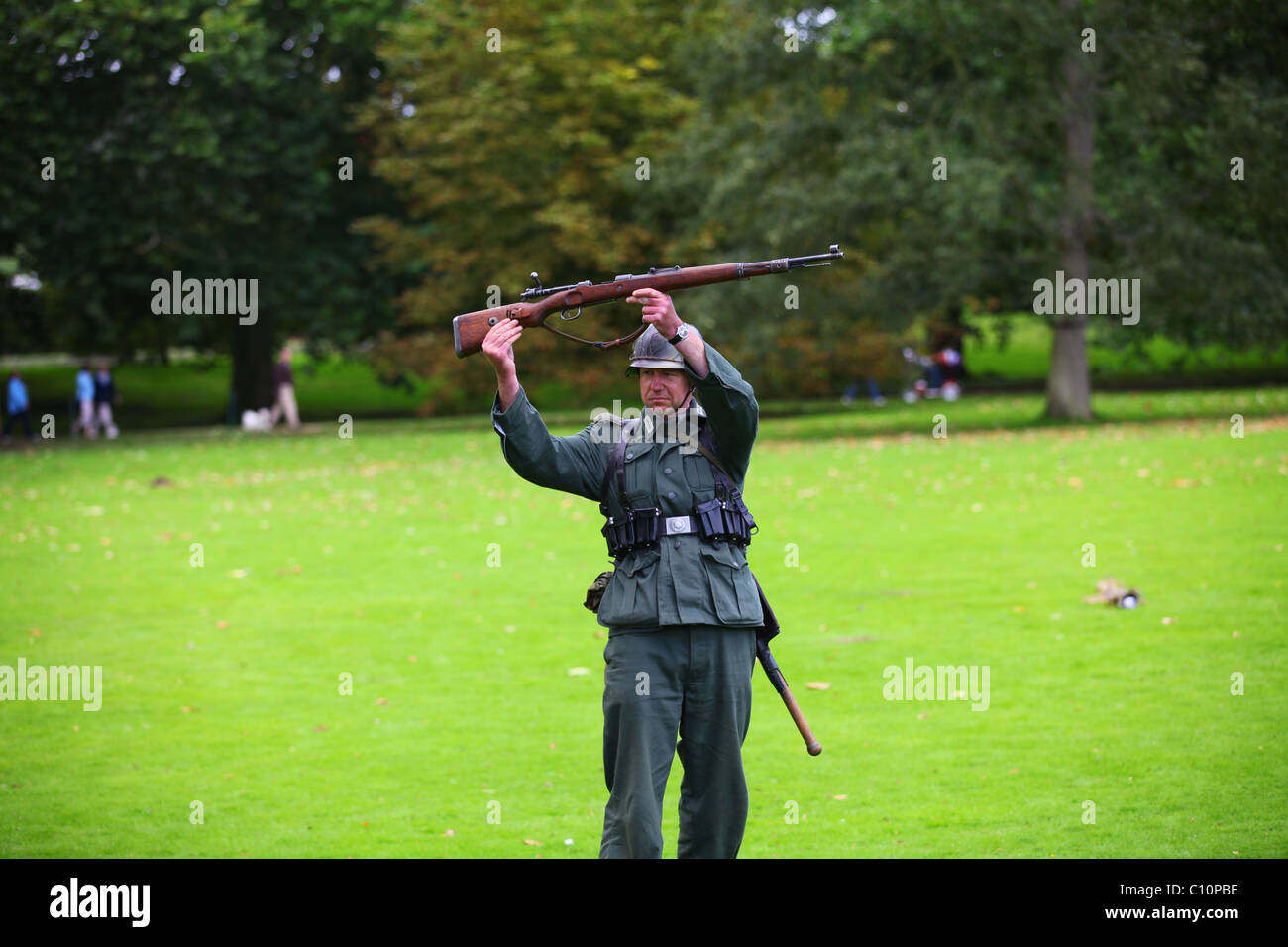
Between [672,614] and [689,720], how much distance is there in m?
0.49

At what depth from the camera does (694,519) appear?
6363 mm

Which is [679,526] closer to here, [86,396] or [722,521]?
[722,521]

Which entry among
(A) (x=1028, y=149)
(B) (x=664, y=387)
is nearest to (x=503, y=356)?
(B) (x=664, y=387)

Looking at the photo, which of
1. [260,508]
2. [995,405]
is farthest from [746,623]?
[995,405]

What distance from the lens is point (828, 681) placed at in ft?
38.1

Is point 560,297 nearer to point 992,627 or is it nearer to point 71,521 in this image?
point 992,627

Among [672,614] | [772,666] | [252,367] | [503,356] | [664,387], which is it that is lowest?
[772,666]

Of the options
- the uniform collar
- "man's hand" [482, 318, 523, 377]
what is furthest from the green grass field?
"man's hand" [482, 318, 523, 377]

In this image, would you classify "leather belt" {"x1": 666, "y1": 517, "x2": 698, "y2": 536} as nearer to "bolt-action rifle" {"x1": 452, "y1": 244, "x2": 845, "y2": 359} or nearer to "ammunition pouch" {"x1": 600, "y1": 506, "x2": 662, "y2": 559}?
"ammunition pouch" {"x1": 600, "y1": 506, "x2": 662, "y2": 559}

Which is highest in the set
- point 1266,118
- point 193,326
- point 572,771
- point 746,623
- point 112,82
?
point 112,82

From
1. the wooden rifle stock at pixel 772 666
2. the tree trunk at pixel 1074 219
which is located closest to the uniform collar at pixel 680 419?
the wooden rifle stock at pixel 772 666

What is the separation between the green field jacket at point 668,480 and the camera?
618 cm

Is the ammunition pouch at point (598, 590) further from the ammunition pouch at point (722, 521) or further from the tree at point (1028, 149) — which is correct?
the tree at point (1028, 149)
